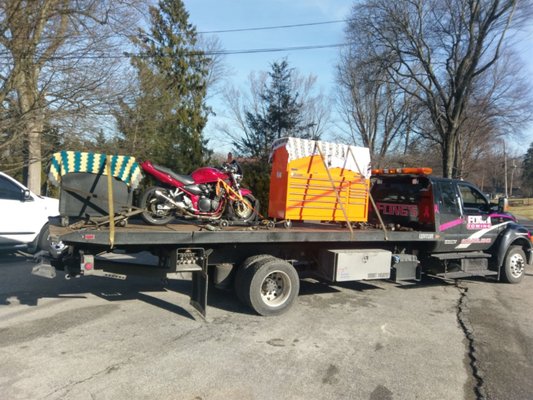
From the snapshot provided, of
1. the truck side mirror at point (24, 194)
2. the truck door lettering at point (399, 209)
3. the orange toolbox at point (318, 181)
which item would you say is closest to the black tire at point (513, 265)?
the truck door lettering at point (399, 209)

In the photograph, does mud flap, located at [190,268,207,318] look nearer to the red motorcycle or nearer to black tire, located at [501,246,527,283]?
the red motorcycle

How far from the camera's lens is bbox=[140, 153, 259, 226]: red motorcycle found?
681 cm

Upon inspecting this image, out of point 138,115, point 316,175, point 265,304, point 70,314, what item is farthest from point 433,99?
point 70,314

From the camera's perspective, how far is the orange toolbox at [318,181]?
6.87 m

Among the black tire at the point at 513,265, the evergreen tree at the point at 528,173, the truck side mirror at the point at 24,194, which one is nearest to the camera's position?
the black tire at the point at 513,265

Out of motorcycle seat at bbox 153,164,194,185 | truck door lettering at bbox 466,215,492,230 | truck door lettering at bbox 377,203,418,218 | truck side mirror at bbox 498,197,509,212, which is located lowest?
truck door lettering at bbox 466,215,492,230

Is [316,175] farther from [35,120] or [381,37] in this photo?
[381,37]

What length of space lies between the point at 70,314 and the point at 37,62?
787cm

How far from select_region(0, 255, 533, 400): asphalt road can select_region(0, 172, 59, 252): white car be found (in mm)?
1702

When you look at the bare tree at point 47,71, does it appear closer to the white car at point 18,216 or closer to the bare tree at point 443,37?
the white car at point 18,216

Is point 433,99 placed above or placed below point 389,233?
above

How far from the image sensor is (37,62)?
441 inches

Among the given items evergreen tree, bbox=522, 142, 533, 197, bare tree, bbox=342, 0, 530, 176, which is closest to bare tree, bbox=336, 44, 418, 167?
bare tree, bbox=342, 0, 530, 176

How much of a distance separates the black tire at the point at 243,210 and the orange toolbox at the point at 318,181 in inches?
23.4
